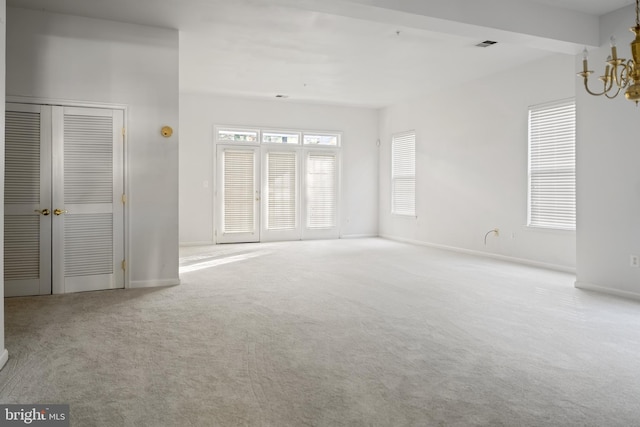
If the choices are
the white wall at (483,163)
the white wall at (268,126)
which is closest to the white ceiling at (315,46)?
the white wall at (483,163)

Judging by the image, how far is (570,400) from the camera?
233cm

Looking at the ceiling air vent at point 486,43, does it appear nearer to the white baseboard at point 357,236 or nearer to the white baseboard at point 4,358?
the white baseboard at point 357,236

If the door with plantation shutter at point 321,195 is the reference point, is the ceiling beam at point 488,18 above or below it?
above

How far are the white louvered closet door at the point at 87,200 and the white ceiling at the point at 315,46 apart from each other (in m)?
1.17

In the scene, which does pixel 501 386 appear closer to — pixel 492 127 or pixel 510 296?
pixel 510 296

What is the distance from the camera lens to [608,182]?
15.8 ft

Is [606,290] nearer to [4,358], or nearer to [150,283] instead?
[150,283]

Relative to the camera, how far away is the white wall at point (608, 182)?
4570 mm

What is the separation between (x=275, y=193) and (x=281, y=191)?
0.47 ft

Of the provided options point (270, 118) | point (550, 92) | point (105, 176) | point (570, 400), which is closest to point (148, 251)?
point (105, 176)

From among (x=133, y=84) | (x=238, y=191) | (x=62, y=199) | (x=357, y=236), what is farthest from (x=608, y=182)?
(x=238, y=191)

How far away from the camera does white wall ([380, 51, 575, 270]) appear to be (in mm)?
6340

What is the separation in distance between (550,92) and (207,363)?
5838 millimetres

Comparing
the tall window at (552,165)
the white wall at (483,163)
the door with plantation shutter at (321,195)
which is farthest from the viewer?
the door with plantation shutter at (321,195)
